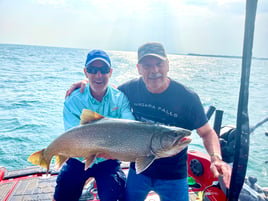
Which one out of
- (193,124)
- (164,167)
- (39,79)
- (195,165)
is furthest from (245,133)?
(39,79)

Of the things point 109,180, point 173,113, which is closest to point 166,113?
point 173,113

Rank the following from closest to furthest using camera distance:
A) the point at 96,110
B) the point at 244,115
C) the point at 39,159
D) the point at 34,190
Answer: the point at 244,115, the point at 39,159, the point at 96,110, the point at 34,190

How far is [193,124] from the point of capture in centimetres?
309

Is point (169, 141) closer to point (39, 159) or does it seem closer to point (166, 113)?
point (166, 113)

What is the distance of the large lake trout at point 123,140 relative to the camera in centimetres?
259

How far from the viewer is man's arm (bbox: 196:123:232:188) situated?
2.46 m

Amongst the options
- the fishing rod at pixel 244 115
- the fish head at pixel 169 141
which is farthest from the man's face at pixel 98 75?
the fishing rod at pixel 244 115

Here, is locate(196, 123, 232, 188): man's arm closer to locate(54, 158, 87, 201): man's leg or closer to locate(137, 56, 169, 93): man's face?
locate(137, 56, 169, 93): man's face

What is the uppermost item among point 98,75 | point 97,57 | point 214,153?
point 97,57

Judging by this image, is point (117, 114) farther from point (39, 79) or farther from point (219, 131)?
point (39, 79)

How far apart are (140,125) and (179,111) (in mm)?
658

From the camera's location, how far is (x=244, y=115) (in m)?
1.99

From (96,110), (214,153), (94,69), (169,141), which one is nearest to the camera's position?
(169,141)

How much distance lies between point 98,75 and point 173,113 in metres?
1.19
